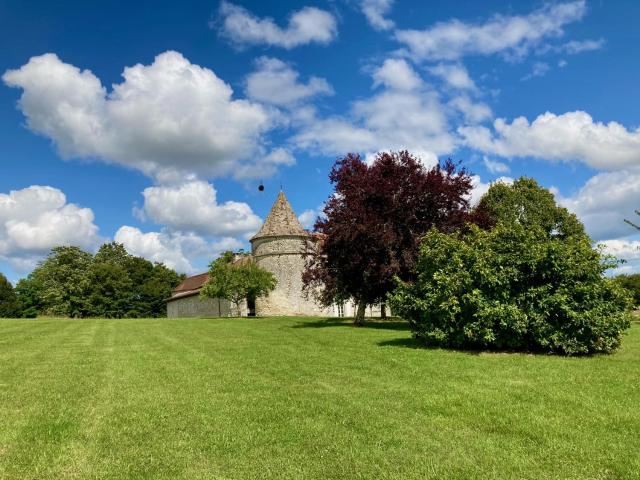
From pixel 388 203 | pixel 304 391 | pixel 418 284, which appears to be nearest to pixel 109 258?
pixel 388 203

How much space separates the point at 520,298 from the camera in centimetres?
1328

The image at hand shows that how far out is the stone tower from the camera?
49281mm

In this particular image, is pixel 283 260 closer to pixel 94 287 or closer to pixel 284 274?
pixel 284 274

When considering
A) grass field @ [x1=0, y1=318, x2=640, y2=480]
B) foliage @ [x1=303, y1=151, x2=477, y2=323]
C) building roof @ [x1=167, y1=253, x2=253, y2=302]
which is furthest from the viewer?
building roof @ [x1=167, y1=253, x2=253, y2=302]

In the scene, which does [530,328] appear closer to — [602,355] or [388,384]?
[602,355]

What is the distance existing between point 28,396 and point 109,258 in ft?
254

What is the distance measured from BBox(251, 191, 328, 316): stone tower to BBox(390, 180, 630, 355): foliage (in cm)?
3465

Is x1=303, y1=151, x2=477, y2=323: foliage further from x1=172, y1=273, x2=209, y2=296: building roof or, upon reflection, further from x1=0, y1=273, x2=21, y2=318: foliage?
x1=0, y1=273, x2=21, y2=318: foliage

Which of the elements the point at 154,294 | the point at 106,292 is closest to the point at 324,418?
the point at 106,292

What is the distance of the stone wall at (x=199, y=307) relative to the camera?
179 ft

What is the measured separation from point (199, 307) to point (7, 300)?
39.2 meters

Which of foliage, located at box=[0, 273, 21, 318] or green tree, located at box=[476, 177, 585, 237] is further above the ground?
green tree, located at box=[476, 177, 585, 237]

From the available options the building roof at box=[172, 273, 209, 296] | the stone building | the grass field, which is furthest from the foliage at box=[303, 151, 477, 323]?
the building roof at box=[172, 273, 209, 296]

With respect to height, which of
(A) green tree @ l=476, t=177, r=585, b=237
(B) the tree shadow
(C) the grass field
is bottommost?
(C) the grass field
